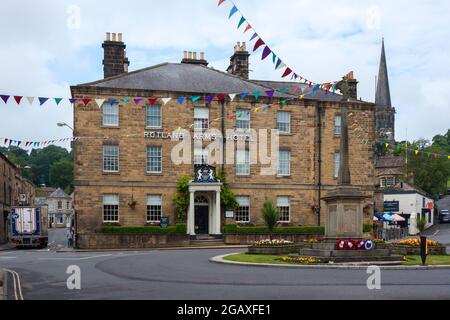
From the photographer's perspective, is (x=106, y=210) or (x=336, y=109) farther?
(x=336, y=109)

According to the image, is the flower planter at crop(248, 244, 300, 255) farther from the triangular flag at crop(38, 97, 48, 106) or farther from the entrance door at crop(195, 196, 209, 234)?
the entrance door at crop(195, 196, 209, 234)

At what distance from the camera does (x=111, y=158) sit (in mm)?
41031

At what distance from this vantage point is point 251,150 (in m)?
43.4

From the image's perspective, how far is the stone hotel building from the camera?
40656 mm

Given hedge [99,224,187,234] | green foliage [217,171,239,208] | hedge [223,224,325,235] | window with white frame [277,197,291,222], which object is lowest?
hedge [223,224,325,235]

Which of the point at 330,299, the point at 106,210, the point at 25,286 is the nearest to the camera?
the point at 330,299

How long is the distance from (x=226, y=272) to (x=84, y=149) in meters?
22.8

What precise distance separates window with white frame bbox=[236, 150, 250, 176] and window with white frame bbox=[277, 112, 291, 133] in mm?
3105

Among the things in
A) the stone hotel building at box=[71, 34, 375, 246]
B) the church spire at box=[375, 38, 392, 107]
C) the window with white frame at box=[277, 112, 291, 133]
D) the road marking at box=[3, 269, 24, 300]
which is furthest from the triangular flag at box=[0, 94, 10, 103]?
the church spire at box=[375, 38, 392, 107]

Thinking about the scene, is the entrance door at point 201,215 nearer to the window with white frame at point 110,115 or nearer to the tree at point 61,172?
the window with white frame at point 110,115

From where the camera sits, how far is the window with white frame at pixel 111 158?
40906mm
